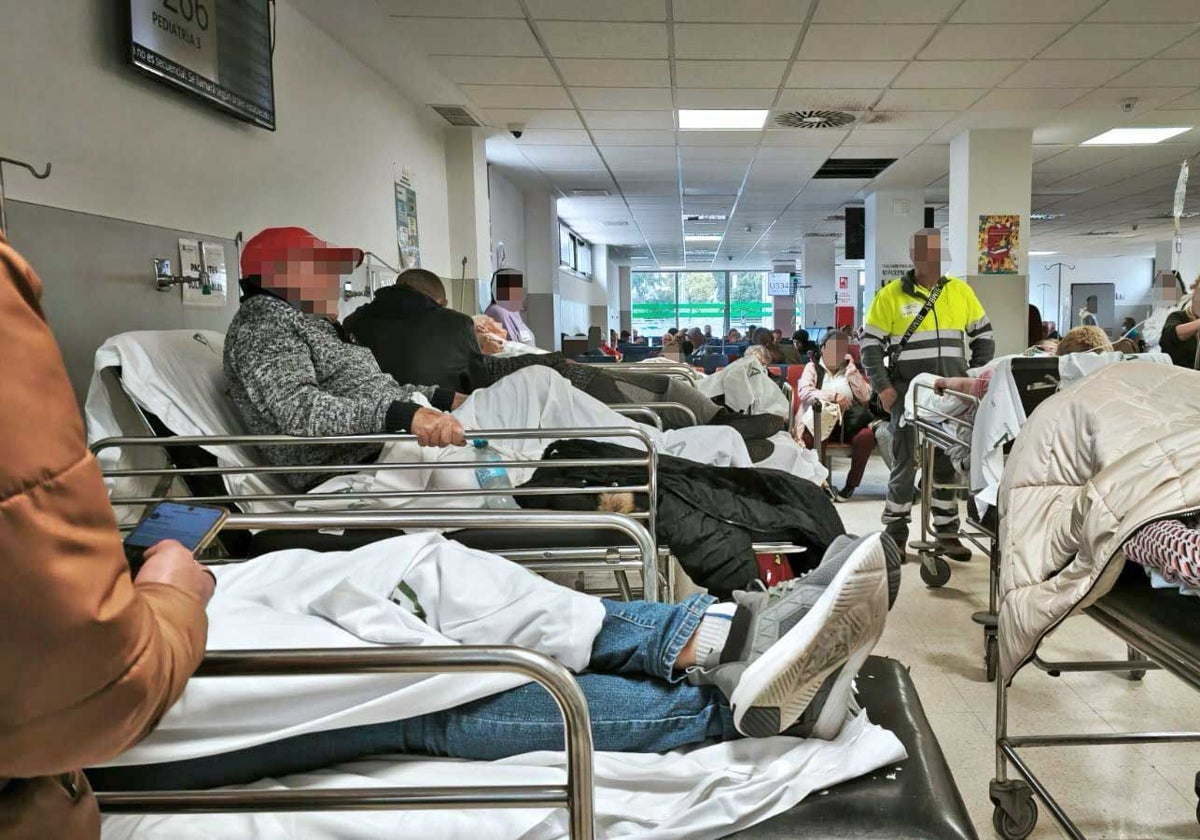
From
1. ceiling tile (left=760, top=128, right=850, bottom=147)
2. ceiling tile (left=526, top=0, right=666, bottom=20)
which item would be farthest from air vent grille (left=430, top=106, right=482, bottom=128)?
ceiling tile (left=760, top=128, right=850, bottom=147)

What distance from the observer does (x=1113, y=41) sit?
4543 millimetres

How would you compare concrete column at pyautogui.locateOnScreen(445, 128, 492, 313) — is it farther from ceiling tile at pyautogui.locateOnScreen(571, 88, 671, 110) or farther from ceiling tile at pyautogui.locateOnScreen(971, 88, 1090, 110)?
ceiling tile at pyautogui.locateOnScreen(971, 88, 1090, 110)

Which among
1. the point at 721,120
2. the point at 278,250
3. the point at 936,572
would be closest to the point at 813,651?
the point at 278,250

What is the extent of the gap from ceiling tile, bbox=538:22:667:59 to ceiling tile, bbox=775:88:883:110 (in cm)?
123

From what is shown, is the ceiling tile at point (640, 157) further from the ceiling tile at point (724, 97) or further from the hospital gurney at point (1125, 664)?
the hospital gurney at point (1125, 664)

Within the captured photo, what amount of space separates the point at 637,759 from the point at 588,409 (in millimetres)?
1512

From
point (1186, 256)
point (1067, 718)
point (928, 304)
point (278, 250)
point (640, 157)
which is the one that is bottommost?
point (1067, 718)

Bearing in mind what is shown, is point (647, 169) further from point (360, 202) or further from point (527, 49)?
point (360, 202)

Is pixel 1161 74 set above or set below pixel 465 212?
above

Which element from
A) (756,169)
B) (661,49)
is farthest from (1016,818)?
(756,169)

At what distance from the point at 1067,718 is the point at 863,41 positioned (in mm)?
3708

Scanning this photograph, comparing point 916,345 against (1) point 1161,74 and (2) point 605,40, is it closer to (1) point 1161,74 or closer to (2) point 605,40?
(2) point 605,40

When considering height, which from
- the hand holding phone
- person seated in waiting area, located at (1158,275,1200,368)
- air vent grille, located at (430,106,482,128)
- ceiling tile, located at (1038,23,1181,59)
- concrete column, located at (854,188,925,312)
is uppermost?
air vent grille, located at (430,106,482,128)

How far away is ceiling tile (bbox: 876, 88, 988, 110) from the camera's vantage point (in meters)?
5.52
